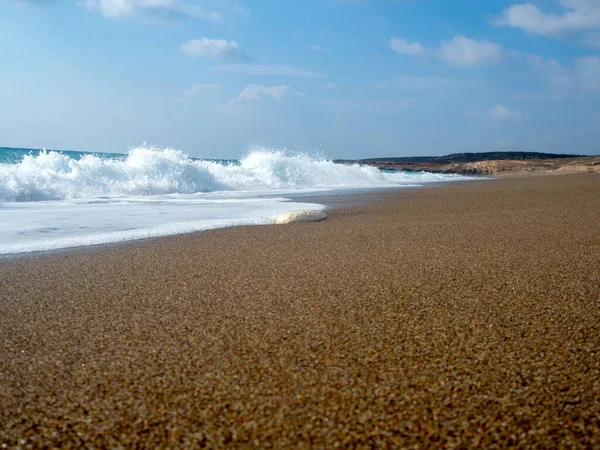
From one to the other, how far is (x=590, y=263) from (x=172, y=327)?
8.36 ft

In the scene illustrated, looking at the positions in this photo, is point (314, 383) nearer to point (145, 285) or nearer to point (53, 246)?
point (145, 285)

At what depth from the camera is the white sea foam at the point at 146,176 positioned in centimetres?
1069

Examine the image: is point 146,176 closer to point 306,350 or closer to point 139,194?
point 139,194

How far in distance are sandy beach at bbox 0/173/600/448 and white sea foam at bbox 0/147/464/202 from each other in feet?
26.2

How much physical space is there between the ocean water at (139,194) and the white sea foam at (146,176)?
2 centimetres

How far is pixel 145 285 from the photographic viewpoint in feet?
9.25

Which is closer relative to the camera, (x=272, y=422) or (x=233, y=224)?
(x=272, y=422)

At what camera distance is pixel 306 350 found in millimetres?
1781

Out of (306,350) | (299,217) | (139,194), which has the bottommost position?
(306,350)

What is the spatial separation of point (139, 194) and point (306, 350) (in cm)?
1145

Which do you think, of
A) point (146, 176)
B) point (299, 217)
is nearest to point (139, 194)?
point (146, 176)

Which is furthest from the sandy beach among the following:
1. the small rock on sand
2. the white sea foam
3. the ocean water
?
the white sea foam

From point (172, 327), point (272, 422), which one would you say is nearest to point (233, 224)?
point (172, 327)

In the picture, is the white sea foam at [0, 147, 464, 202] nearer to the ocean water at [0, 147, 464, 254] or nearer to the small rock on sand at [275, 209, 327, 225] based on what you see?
the ocean water at [0, 147, 464, 254]
